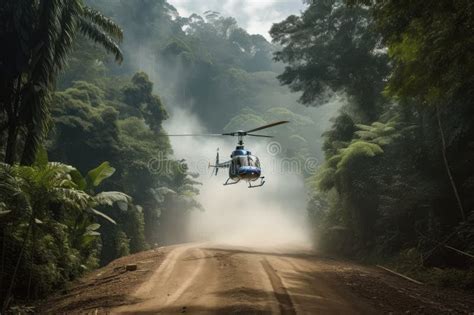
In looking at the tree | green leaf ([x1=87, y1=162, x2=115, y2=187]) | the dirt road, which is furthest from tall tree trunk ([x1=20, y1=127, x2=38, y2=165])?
the tree

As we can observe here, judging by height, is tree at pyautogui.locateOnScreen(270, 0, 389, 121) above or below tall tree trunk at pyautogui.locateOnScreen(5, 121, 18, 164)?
above

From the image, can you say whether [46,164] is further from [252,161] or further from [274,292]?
[274,292]

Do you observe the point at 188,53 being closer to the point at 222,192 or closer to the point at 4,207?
the point at 222,192

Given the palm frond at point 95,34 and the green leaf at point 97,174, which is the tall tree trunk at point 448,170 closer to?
the green leaf at point 97,174

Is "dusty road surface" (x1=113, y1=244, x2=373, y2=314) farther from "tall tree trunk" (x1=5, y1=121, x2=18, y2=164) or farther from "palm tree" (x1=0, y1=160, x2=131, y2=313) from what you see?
"tall tree trunk" (x1=5, y1=121, x2=18, y2=164)

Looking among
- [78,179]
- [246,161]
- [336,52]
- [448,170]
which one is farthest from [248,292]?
[336,52]

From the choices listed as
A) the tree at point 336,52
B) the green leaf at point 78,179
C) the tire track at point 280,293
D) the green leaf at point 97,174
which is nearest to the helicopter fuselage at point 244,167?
the tire track at point 280,293

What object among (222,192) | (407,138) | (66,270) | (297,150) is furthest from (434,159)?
(297,150)
